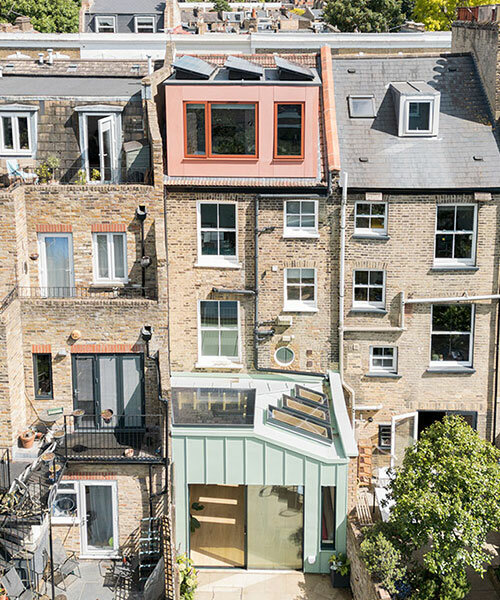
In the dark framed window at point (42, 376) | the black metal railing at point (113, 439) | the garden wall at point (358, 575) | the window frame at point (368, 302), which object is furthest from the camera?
the window frame at point (368, 302)

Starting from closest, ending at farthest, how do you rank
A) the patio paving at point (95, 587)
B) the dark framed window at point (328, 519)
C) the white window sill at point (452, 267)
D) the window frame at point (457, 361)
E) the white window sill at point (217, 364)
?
the patio paving at point (95, 587), the dark framed window at point (328, 519), the white window sill at point (452, 267), the window frame at point (457, 361), the white window sill at point (217, 364)

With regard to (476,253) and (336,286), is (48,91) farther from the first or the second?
(476,253)

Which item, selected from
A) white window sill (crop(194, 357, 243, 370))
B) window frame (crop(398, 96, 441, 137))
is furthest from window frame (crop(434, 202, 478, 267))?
white window sill (crop(194, 357, 243, 370))

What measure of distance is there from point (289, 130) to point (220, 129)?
2107 mm

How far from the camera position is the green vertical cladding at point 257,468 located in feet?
69.7

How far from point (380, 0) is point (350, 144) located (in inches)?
1708

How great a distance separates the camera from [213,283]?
24422mm

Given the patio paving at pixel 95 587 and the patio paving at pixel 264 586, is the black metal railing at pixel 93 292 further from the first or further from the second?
the patio paving at pixel 264 586

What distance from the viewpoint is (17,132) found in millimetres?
24203

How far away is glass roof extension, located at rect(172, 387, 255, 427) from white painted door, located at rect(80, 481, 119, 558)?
2.72 meters

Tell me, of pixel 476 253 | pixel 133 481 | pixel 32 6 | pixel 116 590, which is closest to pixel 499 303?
pixel 476 253

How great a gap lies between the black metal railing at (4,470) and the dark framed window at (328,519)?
8.55m

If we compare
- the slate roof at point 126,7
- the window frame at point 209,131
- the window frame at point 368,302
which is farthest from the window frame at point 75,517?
the slate roof at point 126,7

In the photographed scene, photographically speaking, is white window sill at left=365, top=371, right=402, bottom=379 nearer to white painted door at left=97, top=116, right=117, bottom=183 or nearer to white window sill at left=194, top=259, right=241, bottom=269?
white window sill at left=194, top=259, right=241, bottom=269
